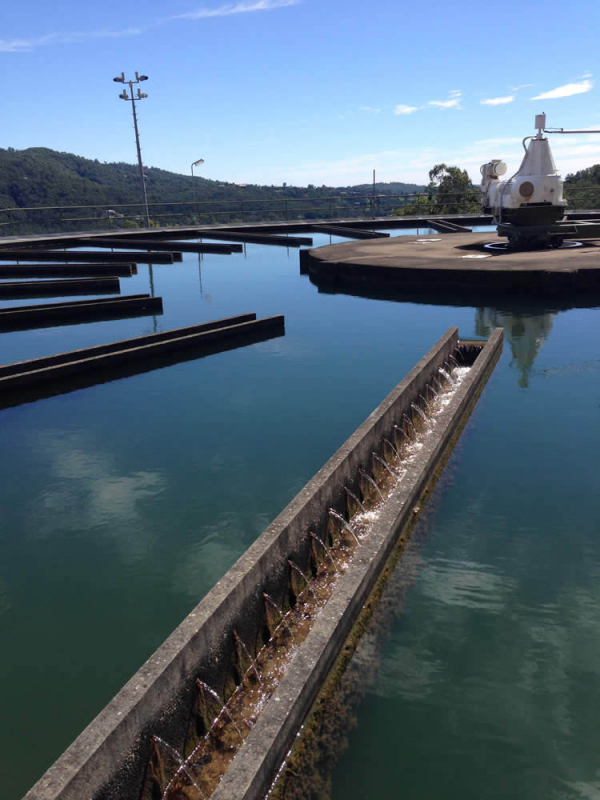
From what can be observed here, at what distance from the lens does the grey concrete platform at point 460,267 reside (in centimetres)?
1977

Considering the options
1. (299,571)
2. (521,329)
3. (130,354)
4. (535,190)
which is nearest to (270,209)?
(535,190)

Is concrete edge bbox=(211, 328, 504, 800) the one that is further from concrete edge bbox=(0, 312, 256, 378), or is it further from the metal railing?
the metal railing

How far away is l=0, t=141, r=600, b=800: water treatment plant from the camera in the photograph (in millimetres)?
4379

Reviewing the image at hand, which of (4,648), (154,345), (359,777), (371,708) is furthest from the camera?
(154,345)

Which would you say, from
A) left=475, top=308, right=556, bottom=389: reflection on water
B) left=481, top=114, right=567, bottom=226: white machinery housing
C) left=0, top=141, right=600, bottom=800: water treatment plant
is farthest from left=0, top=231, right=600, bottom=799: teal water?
left=481, top=114, right=567, bottom=226: white machinery housing

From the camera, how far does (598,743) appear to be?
4500 millimetres

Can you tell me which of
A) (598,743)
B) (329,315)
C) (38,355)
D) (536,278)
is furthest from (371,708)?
(536,278)

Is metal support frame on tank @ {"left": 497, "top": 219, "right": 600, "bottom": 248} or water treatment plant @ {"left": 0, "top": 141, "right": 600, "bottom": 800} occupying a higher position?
metal support frame on tank @ {"left": 497, "top": 219, "right": 600, "bottom": 248}

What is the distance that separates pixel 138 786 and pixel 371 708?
1737 mm

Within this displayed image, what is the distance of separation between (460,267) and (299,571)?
1688cm

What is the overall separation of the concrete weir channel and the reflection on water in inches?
255

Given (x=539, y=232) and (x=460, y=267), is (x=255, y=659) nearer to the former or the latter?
(x=460, y=267)

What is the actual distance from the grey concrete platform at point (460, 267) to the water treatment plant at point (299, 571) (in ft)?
17.2

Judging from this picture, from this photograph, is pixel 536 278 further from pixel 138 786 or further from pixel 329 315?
pixel 138 786
